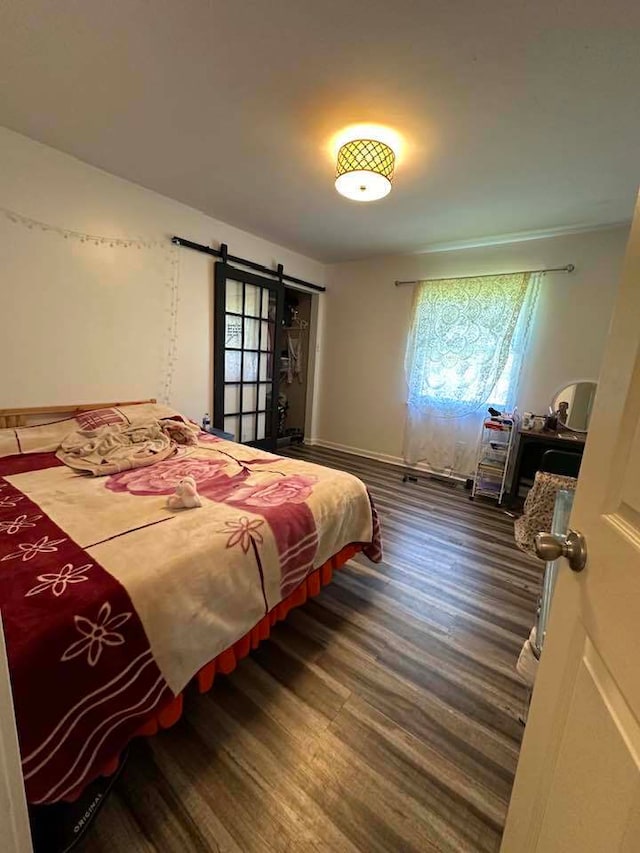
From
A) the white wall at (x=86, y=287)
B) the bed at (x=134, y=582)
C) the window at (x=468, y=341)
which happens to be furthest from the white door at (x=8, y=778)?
the window at (x=468, y=341)

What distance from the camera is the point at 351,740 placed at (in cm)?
117

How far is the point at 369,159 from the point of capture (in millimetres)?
1900

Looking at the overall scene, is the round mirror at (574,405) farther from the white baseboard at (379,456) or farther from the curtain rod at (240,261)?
the curtain rod at (240,261)

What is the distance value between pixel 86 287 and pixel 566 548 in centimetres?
309

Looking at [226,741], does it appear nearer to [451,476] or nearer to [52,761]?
[52,761]

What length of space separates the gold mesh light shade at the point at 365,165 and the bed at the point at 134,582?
169cm

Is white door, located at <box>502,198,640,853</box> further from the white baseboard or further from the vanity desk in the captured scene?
the white baseboard

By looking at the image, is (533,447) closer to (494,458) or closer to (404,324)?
(494,458)

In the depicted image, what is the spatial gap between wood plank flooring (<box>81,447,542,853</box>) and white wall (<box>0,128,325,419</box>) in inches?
88.7

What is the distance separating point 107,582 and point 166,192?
2.99 metres

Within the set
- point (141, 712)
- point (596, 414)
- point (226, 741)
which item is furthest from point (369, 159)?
point (226, 741)

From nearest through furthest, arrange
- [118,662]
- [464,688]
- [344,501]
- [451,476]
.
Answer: [118,662], [464,688], [344,501], [451,476]

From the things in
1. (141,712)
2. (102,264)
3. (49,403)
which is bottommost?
(141,712)

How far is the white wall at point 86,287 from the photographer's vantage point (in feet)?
7.13
